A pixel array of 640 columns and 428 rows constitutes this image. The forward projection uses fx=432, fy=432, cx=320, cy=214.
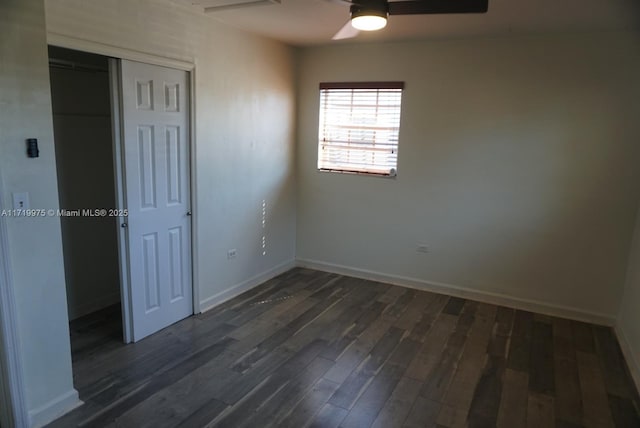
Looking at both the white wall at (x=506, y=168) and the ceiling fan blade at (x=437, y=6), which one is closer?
the ceiling fan blade at (x=437, y=6)

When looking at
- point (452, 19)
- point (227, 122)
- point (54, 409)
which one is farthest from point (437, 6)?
point (54, 409)

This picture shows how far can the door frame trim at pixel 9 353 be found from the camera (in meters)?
2.21

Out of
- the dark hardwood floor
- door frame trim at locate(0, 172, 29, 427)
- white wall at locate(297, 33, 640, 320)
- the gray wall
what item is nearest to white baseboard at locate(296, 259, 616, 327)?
white wall at locate(297, 33, 640, 320)

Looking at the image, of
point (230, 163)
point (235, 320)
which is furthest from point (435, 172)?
point (235, 320)

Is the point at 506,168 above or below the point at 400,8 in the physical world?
below

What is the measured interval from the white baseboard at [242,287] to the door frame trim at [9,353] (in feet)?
5.73

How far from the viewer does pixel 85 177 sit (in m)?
3.85

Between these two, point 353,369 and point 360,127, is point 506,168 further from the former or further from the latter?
point 353,369

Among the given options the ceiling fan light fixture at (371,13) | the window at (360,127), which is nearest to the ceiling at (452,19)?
the ceiling fan light fixture at (371,13)

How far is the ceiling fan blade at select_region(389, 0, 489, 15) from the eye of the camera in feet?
7.12

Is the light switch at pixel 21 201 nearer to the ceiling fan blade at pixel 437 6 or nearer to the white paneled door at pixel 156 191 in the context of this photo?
the white paneled door at pixel 156 191

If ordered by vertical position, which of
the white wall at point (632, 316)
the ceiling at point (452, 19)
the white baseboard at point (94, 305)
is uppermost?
the ceiling at point (452, 19)

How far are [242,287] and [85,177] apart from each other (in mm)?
1821

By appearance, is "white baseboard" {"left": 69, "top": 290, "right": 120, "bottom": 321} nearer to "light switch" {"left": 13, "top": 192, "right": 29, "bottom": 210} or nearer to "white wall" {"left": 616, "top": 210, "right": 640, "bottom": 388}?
"light switch" {"left": 13, "top": 192, "right": 29, "bottom": 210}
